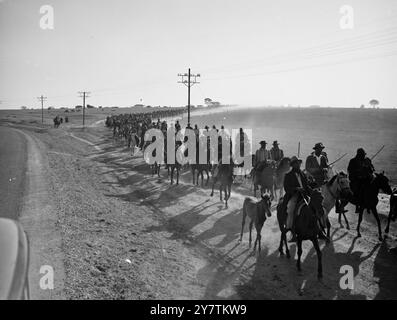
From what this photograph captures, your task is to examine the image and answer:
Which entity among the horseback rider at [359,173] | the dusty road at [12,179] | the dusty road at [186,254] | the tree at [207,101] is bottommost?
the dusty road at [186,254]

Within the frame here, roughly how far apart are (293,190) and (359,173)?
4.14 m

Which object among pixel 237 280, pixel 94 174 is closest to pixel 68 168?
pixel 94 174

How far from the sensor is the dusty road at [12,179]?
44.1 feet

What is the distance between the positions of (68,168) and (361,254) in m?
18.6

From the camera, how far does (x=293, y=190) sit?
10414 mm

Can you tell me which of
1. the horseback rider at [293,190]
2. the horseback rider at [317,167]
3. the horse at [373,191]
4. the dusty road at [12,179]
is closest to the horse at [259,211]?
the horseback rider at [293,190]

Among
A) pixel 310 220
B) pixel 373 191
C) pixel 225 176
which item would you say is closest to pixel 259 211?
pixel 310 220

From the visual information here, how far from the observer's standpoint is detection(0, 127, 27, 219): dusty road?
1344cm

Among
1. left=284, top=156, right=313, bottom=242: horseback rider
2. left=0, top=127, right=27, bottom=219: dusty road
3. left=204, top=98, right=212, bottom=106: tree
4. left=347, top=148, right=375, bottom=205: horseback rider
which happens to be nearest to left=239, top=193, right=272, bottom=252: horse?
left=284, top=156, right=313, bottom=242: horseback rider

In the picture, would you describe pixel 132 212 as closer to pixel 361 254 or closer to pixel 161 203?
pixel 161 203

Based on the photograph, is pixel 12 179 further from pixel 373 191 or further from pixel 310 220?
pixel 373 191

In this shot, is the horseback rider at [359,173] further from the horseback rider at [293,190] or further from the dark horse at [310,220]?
the dark horse at [310,220]

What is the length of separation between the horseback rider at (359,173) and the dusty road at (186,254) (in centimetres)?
160

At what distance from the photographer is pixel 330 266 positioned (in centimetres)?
973
